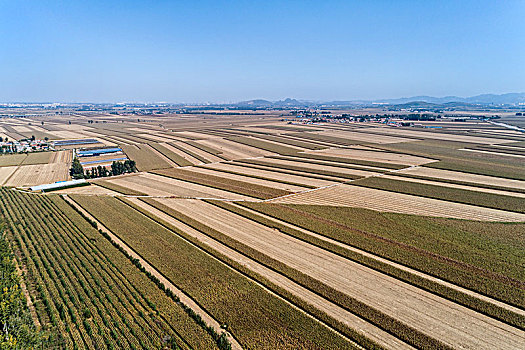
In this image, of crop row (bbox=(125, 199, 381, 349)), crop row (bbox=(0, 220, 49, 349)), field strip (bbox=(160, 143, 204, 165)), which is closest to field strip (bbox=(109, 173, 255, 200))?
crop row (bbox=(125, 199, 381, 349))

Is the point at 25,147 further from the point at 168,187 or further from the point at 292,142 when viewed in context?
the point at 292,142

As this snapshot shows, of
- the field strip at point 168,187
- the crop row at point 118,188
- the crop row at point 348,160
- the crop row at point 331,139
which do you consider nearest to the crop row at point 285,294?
the field strip at point 168,187

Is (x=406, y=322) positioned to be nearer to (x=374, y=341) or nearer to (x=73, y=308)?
(x=374, y=341)

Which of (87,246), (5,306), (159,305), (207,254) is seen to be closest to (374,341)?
(159,305)

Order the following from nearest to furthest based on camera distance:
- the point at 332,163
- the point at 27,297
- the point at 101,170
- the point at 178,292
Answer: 1. the point at 27,297
2. the point at 178,292
3. the point at 101,170
4. the point at 332,163

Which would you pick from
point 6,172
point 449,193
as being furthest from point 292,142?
point 6,172
